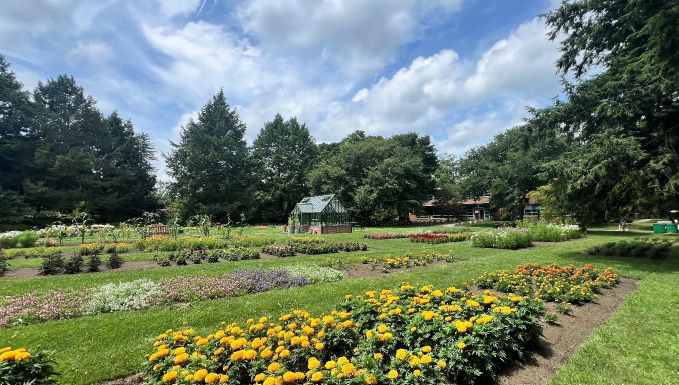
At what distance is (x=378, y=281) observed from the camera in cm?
795

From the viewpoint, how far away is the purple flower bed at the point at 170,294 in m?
5.39

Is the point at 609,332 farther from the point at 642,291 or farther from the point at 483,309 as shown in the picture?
the point at 642,291

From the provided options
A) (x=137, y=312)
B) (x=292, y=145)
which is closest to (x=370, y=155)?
(x=292, y=145)

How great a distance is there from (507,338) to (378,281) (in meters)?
4.73

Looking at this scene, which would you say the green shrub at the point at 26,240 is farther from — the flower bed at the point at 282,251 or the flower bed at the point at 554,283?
the flower bed at the point at 554,283

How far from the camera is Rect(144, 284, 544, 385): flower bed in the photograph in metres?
2.57

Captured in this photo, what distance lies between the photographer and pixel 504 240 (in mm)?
15031

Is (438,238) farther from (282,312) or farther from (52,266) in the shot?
(52,266)

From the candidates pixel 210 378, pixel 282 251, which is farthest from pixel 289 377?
pixel 282 251

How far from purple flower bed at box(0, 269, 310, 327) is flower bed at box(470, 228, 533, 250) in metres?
11.2

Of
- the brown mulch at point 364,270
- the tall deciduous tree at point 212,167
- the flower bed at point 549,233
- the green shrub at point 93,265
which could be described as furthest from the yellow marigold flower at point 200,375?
the tall deciduous tree at point 212,167

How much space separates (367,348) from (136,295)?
221 inches

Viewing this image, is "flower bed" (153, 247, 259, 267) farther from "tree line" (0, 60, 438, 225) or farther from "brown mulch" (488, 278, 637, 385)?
"tree line" (0, 60, 438, 225)

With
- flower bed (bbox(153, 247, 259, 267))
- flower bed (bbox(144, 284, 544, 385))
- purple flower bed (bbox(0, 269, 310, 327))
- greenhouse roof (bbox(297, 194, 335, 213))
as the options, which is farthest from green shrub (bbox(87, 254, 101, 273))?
greenhouse roof (bbox(297, 194, 335, 213))
